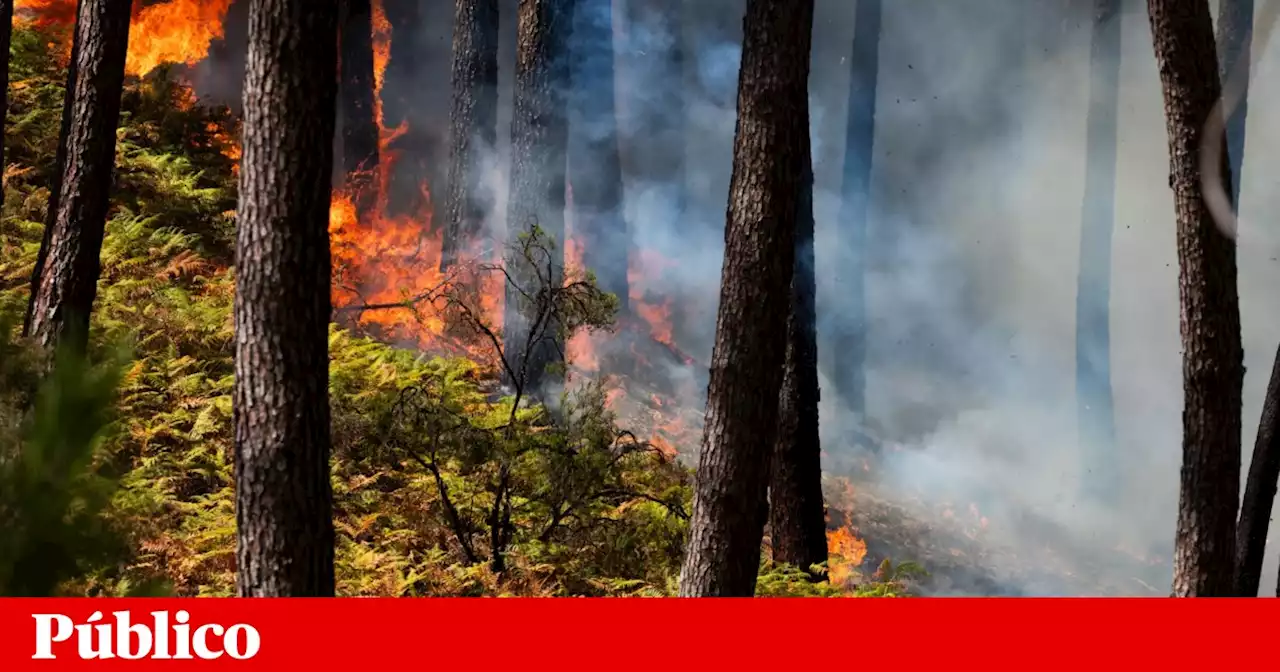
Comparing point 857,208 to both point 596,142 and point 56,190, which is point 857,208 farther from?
point 56,190

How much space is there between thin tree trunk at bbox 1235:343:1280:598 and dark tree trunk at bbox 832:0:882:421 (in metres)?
9.68

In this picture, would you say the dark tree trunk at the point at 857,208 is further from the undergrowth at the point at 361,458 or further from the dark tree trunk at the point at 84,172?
the dark tree trunk at the point at 84,172

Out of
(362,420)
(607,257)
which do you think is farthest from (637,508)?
(607,257)

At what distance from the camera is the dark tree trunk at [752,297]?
6.21 meters

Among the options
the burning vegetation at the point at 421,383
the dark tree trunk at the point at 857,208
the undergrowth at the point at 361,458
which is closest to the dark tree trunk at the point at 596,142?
the burning vegetation at the point at 421,383

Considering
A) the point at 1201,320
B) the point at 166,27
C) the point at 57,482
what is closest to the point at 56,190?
the point at 57,482

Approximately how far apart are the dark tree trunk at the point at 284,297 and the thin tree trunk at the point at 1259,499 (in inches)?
261

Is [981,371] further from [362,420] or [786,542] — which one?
[362,420]

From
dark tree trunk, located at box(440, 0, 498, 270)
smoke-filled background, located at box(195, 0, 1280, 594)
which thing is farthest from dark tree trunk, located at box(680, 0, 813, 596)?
smoke-filled background, located at box(195, 0, 1280, 594)

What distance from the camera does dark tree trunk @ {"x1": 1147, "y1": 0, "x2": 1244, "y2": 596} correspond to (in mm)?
6297

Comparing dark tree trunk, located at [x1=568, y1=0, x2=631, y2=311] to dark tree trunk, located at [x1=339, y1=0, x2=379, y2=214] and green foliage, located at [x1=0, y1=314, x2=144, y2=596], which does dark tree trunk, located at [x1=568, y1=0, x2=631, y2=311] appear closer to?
dark tree trunk, located at [x1=339, y1=0, x2=379, y2=214]

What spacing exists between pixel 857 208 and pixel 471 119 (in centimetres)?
757

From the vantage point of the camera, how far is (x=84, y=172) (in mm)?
7781

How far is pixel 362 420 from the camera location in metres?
7.85
